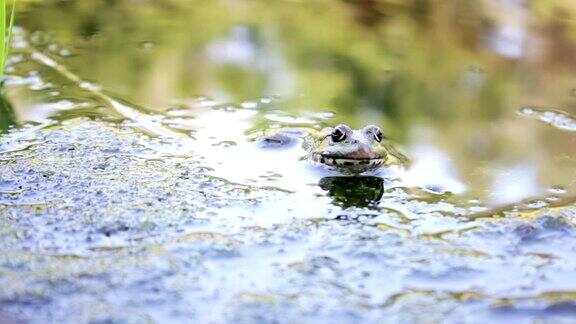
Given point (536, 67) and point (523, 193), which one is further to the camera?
point (536, 67)

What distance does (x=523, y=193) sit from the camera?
320cm

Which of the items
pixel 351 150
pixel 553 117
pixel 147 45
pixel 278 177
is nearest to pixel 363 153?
pixel 351 150

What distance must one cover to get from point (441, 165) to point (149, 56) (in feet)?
8.77

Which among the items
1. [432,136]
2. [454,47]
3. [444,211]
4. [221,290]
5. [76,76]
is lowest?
[221,290]

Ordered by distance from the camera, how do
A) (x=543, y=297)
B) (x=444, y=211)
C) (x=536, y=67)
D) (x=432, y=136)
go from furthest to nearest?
1. (x=536, y=67)
2. (x=432, y=136)
3. (x=444, y=211)
4. (x=543, y=297)

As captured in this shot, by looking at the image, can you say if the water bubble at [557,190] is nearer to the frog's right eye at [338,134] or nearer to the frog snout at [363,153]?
the frog snout at [363,153]

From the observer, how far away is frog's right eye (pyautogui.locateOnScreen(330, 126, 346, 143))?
340cm

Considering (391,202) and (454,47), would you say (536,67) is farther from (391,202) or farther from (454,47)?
(391,202)

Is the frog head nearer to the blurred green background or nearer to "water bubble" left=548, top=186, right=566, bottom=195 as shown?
the blurred green background

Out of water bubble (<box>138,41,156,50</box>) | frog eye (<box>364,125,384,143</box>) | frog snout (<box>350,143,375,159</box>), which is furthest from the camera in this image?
water bubble (<box>138,41,156,50</box>)

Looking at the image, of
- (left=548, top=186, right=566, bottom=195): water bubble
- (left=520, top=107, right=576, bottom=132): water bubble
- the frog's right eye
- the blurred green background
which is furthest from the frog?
(left=520, top=107, right=576, bottom=132): water bubble

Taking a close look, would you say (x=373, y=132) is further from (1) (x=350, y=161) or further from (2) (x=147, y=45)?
(2) (x=147, y=45)

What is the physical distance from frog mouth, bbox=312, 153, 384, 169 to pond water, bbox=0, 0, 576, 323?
55 mm

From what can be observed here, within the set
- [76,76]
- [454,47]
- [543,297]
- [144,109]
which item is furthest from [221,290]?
[454,47]
